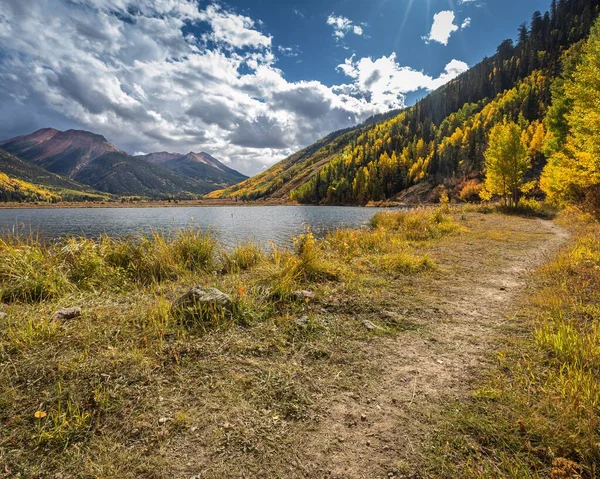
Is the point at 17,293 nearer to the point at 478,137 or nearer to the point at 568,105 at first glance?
the point at 568,105

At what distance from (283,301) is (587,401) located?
435cm

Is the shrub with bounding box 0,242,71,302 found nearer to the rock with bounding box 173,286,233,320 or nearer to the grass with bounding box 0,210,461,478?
the grass with bounding box 0,210,461,478

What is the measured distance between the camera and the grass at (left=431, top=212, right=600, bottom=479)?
2.23 metres

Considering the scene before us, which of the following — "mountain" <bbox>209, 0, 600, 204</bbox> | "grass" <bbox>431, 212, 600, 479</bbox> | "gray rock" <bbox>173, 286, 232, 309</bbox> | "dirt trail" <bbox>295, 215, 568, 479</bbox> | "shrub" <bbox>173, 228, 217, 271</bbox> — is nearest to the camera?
"grass" <bbox>431, 212, 600, 479</bbox>

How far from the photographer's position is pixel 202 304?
491 centimetres

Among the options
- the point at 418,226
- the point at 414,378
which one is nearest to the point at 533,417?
the point at 414,378

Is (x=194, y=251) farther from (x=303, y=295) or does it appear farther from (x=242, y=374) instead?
(x=242, y=374)

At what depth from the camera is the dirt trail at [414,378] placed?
7.98 ft

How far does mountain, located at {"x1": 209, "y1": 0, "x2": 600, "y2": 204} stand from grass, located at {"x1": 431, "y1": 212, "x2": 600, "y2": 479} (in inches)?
3728

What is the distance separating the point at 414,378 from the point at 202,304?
136 inches

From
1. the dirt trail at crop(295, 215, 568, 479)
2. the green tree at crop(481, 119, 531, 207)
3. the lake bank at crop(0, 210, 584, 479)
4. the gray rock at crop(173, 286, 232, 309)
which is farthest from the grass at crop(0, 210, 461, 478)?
the green tree at crop(481, 119, 531, 207)

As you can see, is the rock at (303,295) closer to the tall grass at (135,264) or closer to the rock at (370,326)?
the tall grass at (135,264)

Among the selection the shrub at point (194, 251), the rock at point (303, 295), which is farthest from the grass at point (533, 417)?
the shrub at point (194, 251)

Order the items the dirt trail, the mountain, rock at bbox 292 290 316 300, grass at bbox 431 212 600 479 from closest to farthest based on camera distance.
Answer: grass at bbox 431 212 600 479
the dirt trail
rock at bbox 292 290 316 300
the mountain
